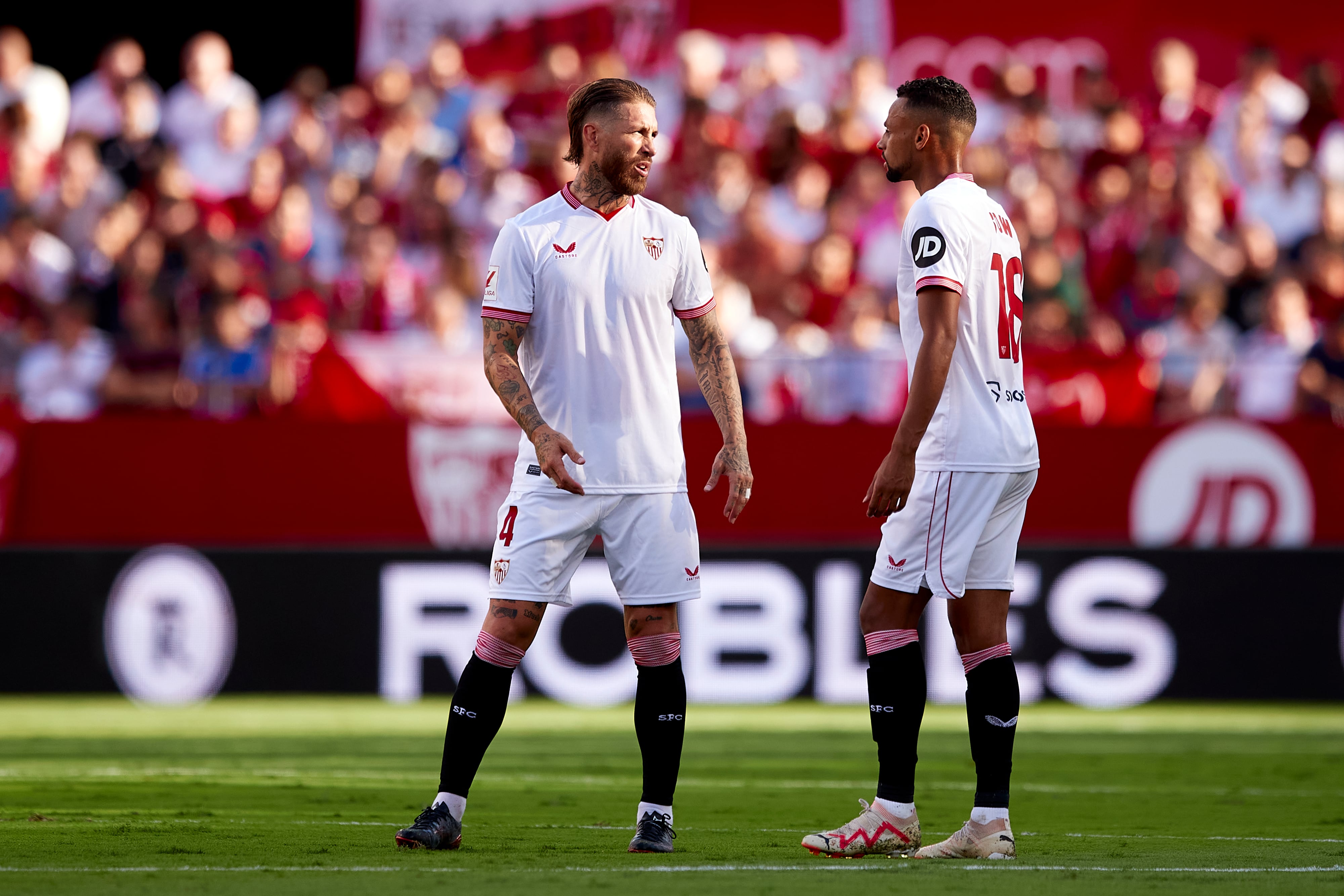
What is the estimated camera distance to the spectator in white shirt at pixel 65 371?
37.4 ft

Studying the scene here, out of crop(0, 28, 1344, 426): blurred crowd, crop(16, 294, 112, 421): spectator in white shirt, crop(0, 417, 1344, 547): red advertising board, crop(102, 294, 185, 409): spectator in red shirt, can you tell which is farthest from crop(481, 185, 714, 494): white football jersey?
crop(16, 294, 112, 421): spectator in white shirt

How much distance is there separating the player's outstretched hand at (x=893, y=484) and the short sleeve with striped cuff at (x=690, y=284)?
2.71ft

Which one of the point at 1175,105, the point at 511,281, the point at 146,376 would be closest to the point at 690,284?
the point at 511,281

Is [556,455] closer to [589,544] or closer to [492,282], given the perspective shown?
[589,544]

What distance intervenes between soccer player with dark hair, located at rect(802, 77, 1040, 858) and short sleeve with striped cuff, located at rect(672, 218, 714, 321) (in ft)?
2.03

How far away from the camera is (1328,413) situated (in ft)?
38.9

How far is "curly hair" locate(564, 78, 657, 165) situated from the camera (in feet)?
18.0

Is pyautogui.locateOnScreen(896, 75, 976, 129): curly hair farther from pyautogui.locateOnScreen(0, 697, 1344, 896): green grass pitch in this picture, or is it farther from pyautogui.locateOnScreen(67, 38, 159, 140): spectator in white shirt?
pyautogui.locateOnScreen(67, 38, 159, 140): spectator in white shirt

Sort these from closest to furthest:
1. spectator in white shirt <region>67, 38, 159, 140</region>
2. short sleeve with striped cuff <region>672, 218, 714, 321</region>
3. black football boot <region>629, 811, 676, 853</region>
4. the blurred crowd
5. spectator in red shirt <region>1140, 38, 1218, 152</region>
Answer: black football boot <region>629, 811, 676, 853</region>, short sleeve with striped cuff <region>672, 218, 714, 321</region>, the blurred crowd, spectator in white shirt <region>67, 38, 159, 140</region>, spectator in red shirt <region>1140, 38, 1218, 152</region>

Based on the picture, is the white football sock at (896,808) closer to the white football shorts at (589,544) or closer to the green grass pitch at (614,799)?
the green grass pitch at (614,799)

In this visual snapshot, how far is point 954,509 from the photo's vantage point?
5.38m

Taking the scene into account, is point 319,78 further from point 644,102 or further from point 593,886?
point 593,886

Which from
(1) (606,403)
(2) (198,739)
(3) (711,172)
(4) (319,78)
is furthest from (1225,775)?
(4) (319,78)

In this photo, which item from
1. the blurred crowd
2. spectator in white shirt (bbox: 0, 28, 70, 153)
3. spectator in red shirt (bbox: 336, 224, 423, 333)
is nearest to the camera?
the blurred crowd
